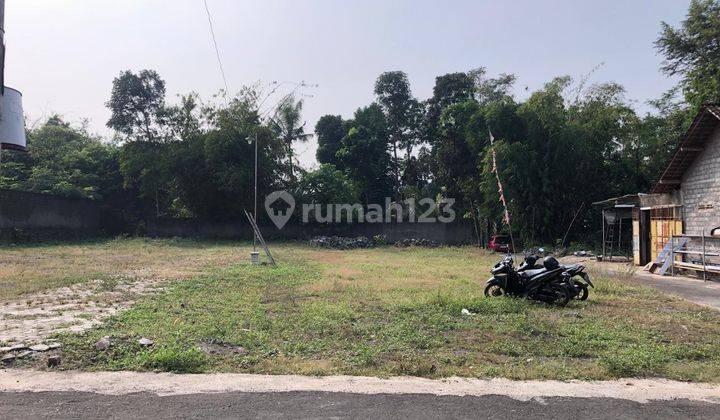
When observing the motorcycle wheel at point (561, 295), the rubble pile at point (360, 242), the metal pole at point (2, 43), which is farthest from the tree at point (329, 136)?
the metal pole at point (2, 43)

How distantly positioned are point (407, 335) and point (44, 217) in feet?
87.2

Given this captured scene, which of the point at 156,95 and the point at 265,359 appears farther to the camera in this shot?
the point at 156,95

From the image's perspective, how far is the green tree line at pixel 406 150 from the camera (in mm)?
22281

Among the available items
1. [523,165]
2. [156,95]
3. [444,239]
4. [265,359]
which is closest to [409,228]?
[444,239]

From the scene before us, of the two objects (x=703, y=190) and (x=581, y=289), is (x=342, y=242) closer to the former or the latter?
(x=703, y=190)

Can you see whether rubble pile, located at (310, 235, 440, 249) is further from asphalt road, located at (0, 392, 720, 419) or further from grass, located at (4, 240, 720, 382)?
asphalt road, located at (0, 392, 720, 419)

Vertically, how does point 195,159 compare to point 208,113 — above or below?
below

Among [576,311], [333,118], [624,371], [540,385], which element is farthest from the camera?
[333,118]

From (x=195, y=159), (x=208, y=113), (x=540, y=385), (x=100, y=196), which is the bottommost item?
(x=540, y=385)

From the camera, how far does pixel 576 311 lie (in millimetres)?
7445

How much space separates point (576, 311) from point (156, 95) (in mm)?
30410

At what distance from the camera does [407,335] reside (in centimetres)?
576

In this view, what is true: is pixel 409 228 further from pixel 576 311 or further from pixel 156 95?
pixel 576 311

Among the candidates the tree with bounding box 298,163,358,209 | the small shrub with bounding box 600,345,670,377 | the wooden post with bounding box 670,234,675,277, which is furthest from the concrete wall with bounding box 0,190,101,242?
the wooden post with bounding box 670,234,675,277
